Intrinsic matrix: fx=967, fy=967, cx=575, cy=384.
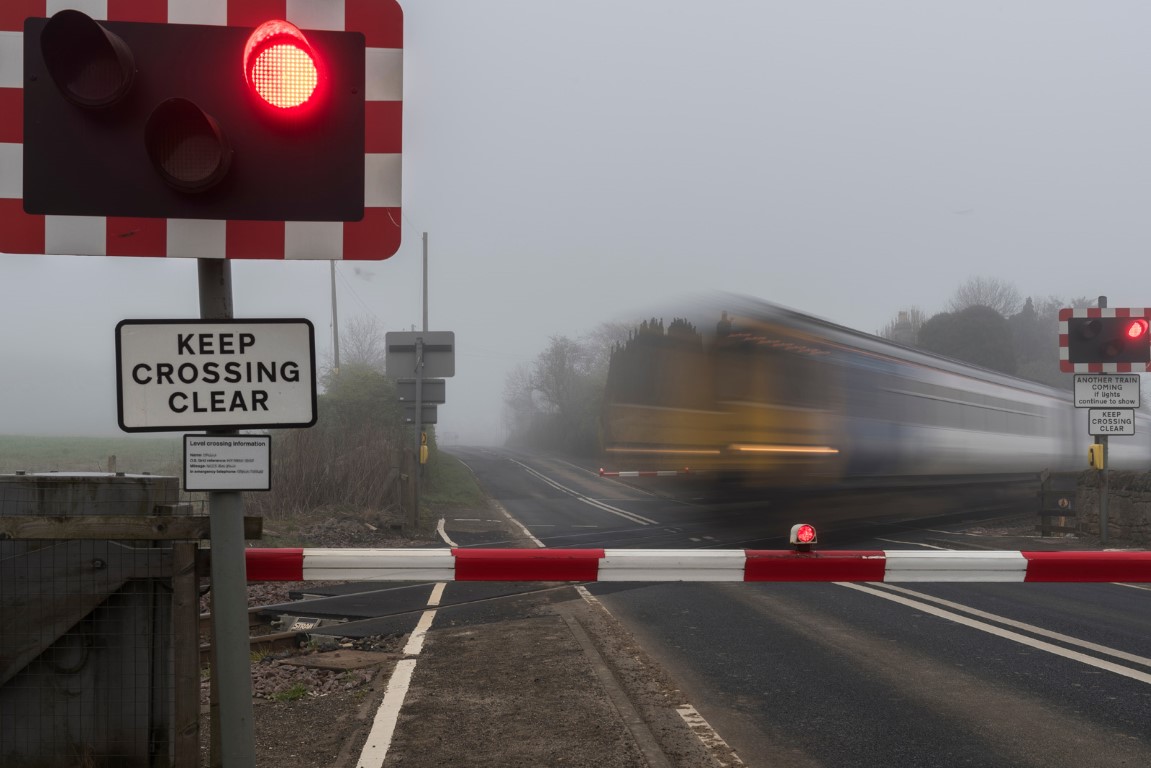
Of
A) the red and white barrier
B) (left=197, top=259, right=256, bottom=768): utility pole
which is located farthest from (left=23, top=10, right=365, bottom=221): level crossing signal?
the red and white barrier

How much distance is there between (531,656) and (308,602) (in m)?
3.84

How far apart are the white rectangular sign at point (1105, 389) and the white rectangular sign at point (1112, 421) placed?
10 centimetres

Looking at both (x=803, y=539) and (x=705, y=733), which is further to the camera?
(x=705, y=733)

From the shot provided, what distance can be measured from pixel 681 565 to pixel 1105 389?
552 inches

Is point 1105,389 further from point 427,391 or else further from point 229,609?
point 229,609

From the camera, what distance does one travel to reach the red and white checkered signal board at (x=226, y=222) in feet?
9.57

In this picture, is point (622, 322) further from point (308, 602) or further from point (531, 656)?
point (531, 656)

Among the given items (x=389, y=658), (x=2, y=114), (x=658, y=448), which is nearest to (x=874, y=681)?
(x=389, y=658)

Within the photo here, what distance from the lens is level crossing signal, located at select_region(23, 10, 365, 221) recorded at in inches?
111

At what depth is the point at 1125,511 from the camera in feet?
52.6

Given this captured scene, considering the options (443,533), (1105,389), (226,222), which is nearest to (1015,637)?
(226,222)

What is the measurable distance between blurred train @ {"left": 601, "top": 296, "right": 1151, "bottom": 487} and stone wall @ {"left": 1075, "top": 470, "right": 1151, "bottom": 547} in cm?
224

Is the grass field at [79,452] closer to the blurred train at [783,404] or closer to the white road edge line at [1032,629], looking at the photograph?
the blurred train at [783,404]

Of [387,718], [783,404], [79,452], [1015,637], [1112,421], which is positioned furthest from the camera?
[79,452]
